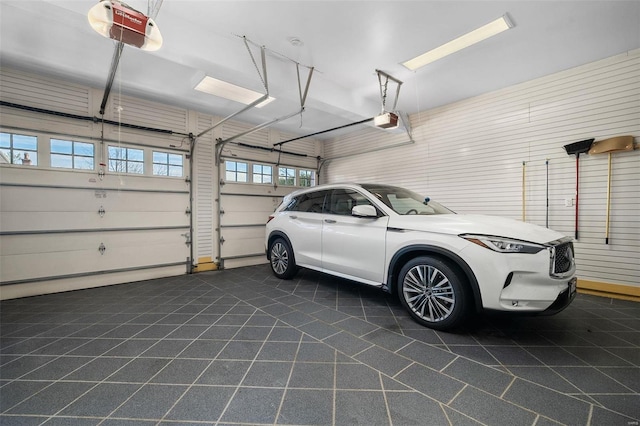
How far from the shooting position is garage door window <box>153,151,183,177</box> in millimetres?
5172

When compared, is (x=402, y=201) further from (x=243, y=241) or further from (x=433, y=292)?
(x=243, y=241)

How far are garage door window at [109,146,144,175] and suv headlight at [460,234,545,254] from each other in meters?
5.81

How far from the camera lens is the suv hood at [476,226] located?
2.30 metres

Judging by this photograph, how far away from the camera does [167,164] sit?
531cm

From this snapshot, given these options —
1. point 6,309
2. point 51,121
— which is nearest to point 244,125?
point 51,121

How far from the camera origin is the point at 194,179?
559cm

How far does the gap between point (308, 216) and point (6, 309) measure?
429 centimetres

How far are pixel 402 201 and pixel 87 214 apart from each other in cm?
536

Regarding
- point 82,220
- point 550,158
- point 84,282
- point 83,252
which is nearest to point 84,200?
point 82,220

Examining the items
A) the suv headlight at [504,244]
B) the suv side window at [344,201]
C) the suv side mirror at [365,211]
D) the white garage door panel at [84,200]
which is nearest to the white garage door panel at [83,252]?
the white garage door panel at [84,200]

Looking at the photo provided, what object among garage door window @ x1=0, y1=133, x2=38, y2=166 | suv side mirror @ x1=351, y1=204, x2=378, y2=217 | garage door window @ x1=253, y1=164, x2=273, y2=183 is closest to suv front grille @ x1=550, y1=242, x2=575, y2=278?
suv side mirror @ x1=351, y1=204, x2=378, y2=217

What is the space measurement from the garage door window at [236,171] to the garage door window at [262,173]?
0.26 metres

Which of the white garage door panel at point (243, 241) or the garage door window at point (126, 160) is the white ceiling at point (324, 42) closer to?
the garage door window at point (126, 160)

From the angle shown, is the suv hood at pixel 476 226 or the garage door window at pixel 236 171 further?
the garage door window at pixel 236 171
